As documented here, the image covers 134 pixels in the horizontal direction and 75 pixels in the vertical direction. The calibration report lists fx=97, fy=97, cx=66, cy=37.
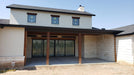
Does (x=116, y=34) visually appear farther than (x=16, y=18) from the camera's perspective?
No

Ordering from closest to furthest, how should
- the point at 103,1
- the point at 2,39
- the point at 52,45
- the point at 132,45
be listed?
the point at 2,39, the point at 132,45, the point at 103,1, the point at 52,45

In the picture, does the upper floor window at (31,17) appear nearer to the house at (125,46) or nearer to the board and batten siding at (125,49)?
the house at (125,46)

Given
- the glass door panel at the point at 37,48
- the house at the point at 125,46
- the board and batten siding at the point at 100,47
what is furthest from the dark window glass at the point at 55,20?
the house at the point at 125,46

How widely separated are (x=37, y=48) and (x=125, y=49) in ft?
30.6

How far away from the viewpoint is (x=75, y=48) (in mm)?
13141

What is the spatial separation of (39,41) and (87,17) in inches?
273

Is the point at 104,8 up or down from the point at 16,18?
up

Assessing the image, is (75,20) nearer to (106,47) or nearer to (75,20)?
(75,20)

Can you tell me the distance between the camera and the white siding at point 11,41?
6891 millimetres

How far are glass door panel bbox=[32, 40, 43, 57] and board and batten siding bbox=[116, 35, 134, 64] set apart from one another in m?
8.48

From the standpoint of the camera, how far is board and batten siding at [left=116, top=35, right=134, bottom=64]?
7.50 metres

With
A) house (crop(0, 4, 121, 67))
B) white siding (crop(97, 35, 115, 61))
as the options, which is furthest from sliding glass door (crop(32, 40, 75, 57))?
white siding (crop(97, 35, 115, 61))

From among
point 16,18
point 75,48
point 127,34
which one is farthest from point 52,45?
point 127,34

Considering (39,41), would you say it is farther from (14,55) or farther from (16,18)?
(14,55)
